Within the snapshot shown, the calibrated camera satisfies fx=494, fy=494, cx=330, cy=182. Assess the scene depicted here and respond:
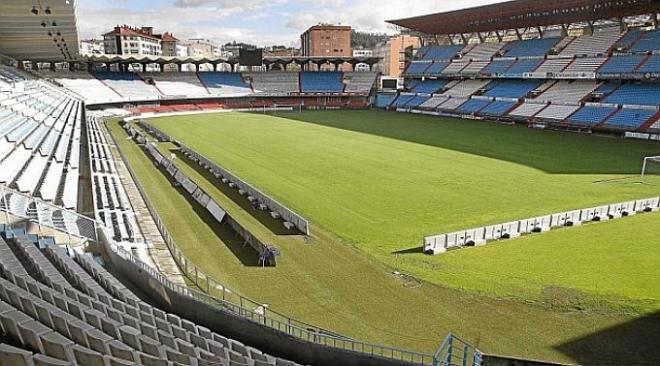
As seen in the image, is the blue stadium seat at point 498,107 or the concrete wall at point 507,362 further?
the blue stadium seat at point 498,107

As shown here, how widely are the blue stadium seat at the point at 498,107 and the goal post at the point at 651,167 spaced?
970 inches

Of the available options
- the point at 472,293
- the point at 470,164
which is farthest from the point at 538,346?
the point at 470,164

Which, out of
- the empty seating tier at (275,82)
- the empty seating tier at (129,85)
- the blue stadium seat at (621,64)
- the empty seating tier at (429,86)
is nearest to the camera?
the blue stadium seat at (621,64)

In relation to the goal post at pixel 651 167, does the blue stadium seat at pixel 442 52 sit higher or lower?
higher

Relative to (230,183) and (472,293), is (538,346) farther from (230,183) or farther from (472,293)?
(230,183)

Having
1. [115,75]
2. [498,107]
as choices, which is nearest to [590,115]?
[498,107]

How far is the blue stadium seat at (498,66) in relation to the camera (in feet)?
197

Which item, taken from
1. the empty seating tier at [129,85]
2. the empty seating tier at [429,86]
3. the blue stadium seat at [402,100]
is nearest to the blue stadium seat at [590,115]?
the empty seating tier at [429,86]

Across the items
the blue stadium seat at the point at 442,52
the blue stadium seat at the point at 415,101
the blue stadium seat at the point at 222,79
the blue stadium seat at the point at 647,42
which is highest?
the blue stadium seat at the point at 442,52

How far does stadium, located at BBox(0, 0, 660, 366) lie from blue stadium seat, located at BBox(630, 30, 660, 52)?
→ 231 mm

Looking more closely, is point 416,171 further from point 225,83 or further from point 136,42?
point 136,42

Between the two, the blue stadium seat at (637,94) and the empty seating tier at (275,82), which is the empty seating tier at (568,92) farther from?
the empty seating tier at (275,82)

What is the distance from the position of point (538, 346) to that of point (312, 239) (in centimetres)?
842

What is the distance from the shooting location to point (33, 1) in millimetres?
26188
